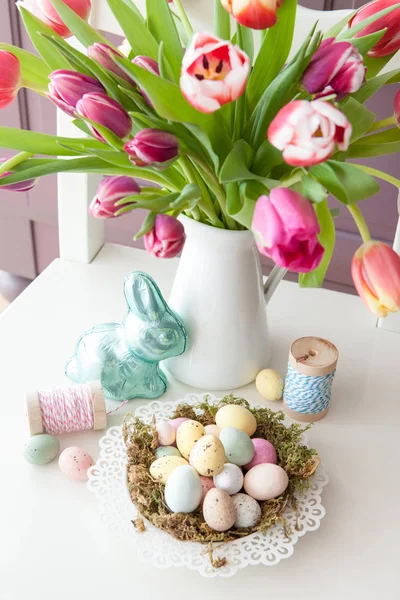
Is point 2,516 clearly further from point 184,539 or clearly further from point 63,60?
point 63,60

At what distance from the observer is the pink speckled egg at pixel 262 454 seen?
2.19ft

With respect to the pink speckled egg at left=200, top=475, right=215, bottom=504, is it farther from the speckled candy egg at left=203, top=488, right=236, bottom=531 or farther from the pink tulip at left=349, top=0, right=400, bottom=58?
the pink tulip at left=349, top=0, right=400, bottom=58

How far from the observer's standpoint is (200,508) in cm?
63

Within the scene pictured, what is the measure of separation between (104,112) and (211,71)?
11 cm

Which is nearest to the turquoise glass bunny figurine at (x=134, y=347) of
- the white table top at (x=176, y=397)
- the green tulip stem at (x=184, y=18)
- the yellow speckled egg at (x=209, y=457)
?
the white table top at (x=176, y=397)

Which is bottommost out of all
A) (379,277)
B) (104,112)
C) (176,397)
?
(176,397)

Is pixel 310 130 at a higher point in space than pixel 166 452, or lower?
higher

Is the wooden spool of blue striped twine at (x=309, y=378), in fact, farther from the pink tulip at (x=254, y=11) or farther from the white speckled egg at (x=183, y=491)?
the pink tulip at (x=254, y=11)

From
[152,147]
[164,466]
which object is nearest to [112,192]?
[152,147]

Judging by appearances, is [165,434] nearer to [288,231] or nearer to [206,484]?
[206,484]

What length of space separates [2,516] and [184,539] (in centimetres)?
17

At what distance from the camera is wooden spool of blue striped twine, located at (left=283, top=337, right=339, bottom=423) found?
72 centimetres

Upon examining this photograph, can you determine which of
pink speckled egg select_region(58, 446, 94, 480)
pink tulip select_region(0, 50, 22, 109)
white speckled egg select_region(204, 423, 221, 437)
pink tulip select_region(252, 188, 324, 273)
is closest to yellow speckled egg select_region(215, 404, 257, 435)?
white speckled egg select_region(204, 423, 221, 437)

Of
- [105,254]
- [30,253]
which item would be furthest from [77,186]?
[30,253]
